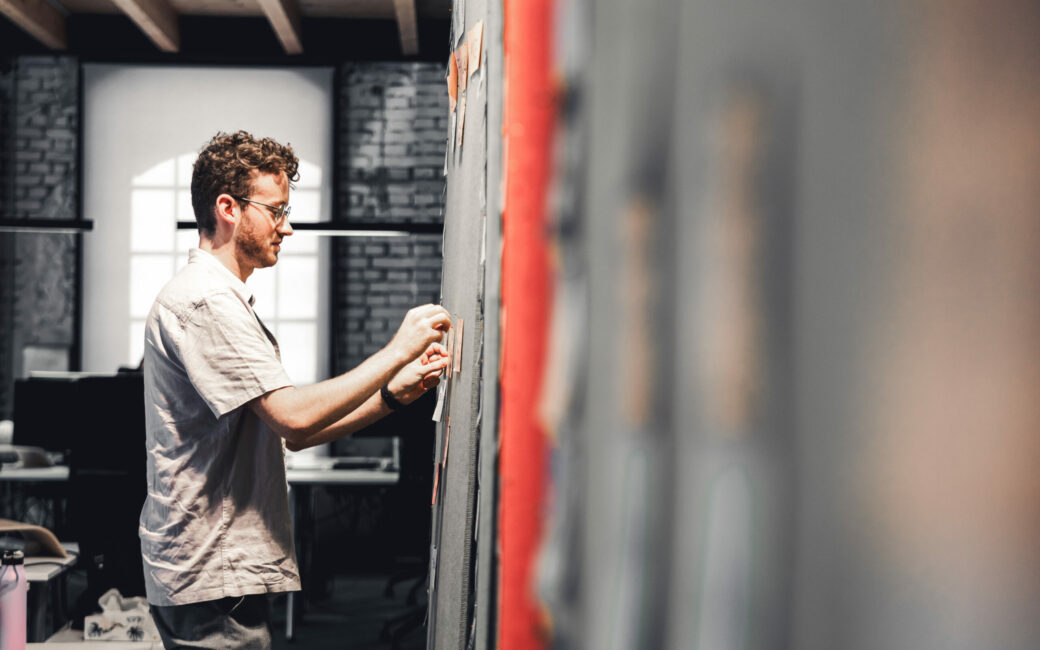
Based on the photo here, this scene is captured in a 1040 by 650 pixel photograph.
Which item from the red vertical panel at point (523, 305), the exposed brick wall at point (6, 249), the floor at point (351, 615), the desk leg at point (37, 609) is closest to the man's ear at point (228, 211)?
the red vertical panel at point (523, 305)

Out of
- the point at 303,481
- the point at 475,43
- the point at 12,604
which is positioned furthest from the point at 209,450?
the point at 303,481

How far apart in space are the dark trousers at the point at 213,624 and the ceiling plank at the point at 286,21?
15.9 feet

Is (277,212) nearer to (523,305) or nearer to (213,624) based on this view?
(213,624)

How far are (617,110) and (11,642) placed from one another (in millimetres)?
1959

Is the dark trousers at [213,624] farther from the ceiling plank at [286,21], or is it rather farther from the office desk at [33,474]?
the ceiling plank at [286,21]

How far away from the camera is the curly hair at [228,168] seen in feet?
5.23

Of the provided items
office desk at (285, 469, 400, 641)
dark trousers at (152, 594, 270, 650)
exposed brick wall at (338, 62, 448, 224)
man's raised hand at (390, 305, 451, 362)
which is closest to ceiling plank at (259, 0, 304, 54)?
exposed brick wall at (338, 62, 448, 224)

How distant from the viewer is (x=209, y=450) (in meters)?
1.47

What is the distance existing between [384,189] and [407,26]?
1.22 meters

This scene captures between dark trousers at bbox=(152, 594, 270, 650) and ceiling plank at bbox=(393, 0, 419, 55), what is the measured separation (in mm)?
4804

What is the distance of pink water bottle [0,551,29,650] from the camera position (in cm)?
188

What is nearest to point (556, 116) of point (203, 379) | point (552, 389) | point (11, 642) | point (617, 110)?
point (617, 110)

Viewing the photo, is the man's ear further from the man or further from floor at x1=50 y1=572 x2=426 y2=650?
floor at x1=50 y1=572 x2=426 y2=650

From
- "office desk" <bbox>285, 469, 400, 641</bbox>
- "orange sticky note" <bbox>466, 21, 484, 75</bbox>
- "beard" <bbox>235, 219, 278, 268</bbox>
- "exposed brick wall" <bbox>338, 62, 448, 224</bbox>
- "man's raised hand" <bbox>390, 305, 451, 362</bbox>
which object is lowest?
"office desk" <bbox>285, 469, 400, 641</bbox>
